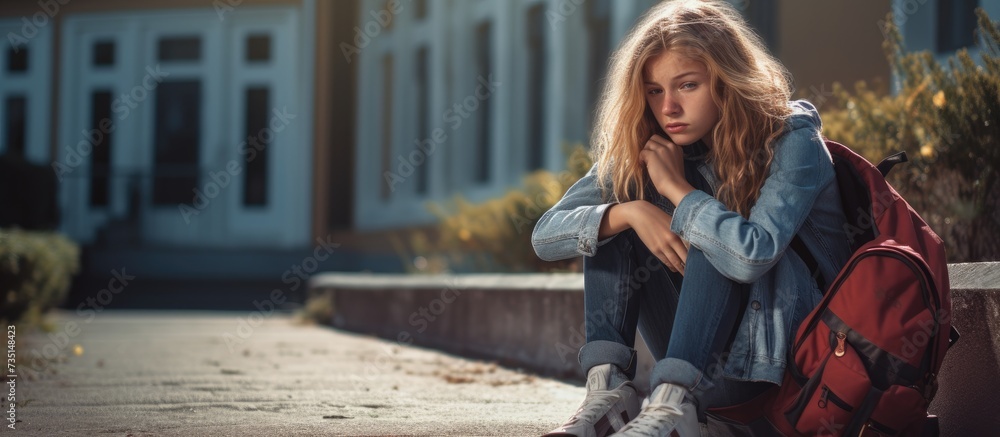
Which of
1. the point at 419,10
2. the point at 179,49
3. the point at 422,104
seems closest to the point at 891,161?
the point at 422,104

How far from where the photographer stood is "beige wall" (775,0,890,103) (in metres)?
6.34

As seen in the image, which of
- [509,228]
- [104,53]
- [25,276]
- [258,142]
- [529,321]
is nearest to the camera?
[529,321]

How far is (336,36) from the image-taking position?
14.3m

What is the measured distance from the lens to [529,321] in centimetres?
532

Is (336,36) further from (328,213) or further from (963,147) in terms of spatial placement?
(963,147)

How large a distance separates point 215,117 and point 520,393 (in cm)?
1083

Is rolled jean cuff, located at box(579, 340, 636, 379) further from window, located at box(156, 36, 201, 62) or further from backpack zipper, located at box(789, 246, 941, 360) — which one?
window, located at box(156, 36, 201, 62)

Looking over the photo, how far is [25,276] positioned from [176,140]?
26.0 ft

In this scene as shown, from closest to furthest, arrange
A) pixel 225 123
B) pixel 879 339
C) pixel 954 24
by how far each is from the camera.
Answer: pixel 879 339, pixel 954 24, pixel 225 123

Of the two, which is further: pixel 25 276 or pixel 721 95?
pixel 25 276

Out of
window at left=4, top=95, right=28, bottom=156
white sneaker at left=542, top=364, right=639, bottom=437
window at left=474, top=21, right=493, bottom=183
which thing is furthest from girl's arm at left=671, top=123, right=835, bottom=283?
window at left=4, top=95, right=28, bottom=156

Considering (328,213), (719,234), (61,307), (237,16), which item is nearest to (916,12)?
(719,234)

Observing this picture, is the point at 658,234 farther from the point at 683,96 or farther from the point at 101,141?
the point at 101,141

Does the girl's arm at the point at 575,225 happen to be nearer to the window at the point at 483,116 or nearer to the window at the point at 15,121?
the window at the point at 483,116
